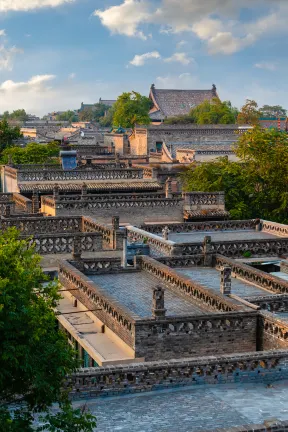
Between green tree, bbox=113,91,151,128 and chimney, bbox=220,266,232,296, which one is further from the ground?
green tree, bbox=113,91,151,128

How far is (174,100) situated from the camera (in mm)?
123625

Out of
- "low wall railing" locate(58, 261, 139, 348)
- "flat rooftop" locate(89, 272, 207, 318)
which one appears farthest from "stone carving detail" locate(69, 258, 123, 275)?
"low wall railing" locate(58, 261, 139, 348)

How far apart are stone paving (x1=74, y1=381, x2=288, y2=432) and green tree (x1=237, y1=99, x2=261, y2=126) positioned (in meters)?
83.9

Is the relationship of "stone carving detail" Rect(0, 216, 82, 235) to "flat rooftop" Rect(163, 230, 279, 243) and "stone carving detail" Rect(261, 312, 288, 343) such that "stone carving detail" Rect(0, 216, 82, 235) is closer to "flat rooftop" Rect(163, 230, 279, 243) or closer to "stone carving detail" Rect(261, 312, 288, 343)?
"flat rooftop" Rect(163, 230, 279, 243)

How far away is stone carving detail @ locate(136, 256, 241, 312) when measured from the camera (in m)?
16.5

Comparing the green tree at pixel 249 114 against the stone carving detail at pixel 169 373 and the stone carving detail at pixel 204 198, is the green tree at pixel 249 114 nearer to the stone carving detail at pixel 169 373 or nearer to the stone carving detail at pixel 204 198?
the stone carving detail at pixel 204 198

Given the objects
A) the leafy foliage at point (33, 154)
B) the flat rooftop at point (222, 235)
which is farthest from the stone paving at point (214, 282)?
the leafy foliage at point (33, 154)

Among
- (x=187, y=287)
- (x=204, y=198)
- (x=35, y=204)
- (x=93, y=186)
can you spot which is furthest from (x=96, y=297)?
(x=93, y=186)

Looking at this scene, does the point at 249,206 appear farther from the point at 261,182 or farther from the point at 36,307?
the point at 36,307

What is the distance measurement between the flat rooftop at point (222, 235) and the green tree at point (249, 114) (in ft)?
220

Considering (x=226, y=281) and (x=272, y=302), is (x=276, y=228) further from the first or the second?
(x=272, y=302)

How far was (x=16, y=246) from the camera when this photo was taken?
32.2ft

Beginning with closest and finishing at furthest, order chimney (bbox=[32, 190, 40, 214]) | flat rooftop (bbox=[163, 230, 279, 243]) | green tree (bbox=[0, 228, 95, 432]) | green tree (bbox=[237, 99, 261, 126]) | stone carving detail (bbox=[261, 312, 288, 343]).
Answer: green tree (bbox=[0, 228, 95, 432])
stone carving detail (bbox=[261, 312, 288, 343])
flat rooftop (bbox=[163, 230, 279, 243])
chimney (bbox=[32, 190, 40, 214])
green tree (bbox=[237, 99, 261, 126])

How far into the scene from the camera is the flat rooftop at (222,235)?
27469 mm
